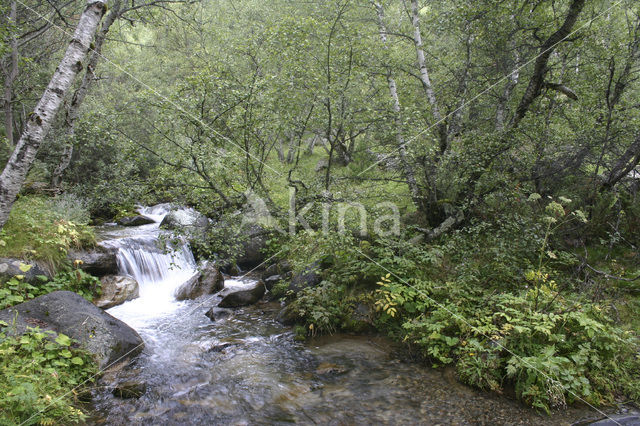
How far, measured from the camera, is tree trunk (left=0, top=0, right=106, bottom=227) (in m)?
4.85

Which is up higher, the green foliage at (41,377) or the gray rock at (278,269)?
the gray rock at (278,269)

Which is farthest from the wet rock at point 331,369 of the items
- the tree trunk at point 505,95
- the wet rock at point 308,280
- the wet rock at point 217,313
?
the tree trunk at point 505,95

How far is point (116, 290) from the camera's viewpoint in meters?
9.18

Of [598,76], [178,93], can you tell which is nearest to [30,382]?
[178,93]

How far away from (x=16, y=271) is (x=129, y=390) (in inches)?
154

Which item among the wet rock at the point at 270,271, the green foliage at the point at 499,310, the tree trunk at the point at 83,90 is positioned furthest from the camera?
the wet rock at the point at 270,271

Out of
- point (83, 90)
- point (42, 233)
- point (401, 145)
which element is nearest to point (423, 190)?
point (401, 145)

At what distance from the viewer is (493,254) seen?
7.49 metres

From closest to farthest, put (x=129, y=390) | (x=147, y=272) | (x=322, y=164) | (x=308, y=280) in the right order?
(x=129, y=390) → (x=308, y=280) → (x=147, y=272) → (x=322, y=164)

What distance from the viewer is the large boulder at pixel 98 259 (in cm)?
885

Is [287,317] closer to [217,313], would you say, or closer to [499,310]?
[217,313]

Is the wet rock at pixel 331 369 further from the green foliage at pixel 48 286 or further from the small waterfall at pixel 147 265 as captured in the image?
the small waterfall at pixel 147 265

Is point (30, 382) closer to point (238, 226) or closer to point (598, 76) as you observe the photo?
point (238, 226)

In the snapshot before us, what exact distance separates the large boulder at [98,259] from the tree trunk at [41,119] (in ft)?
14.1
